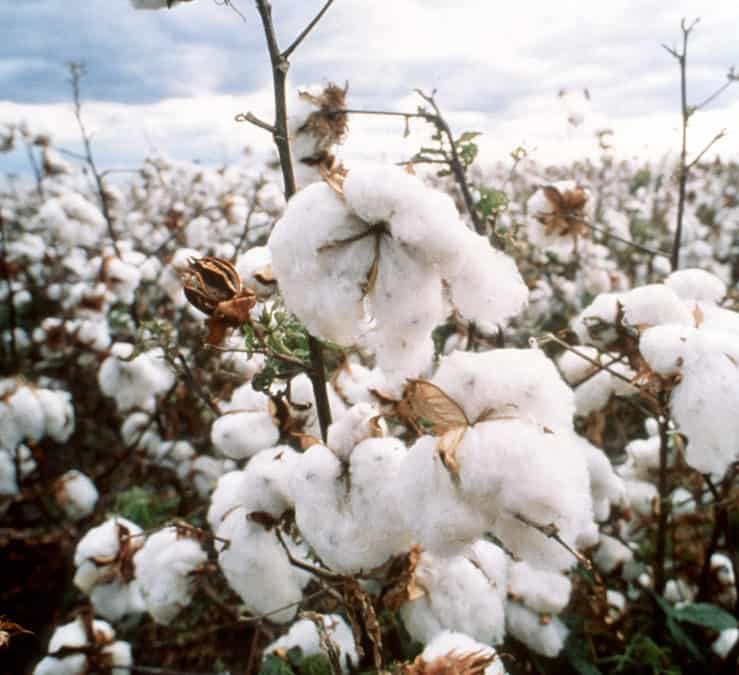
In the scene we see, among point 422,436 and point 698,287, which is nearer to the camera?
point 422,436

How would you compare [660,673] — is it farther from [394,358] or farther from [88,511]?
[88,511]

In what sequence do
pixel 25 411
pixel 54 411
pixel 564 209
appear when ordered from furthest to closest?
pixel 54 411 < pixel 25 411 < pixel 564 209

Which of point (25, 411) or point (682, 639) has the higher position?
point (25, 411)

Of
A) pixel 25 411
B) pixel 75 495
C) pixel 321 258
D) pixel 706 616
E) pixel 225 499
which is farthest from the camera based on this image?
pixel 75 495

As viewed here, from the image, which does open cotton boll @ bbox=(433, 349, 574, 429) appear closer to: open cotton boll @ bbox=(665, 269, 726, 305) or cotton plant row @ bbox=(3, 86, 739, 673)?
cotton plant row @ bbox=(3, 86, 739, 673)

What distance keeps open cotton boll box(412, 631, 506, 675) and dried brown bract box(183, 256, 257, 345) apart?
69cm

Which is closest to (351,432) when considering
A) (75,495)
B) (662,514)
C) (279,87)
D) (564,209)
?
(279,87)

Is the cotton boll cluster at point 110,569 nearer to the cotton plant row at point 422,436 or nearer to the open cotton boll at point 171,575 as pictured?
the cotton plant row at point 422,436

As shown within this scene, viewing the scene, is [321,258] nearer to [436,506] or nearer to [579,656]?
[436,506]

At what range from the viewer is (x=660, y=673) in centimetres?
216

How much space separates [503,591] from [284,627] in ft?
3.30

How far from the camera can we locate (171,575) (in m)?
1.85

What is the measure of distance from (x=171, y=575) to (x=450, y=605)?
0.76m

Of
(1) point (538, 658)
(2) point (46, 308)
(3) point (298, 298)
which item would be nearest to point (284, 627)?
(1) point (538, 658)
